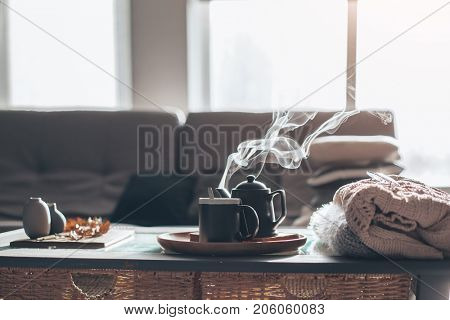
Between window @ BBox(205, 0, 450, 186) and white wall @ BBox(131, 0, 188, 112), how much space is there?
10.1 inches

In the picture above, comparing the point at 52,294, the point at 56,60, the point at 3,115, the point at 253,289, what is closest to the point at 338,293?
the point at 253,289

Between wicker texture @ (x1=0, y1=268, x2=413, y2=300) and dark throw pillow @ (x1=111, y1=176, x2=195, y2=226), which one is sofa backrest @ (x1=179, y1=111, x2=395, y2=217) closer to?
dark throw pillow @ (x1=111, y1=176, x2=195, y2=226)

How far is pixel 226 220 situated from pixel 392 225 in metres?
0.33

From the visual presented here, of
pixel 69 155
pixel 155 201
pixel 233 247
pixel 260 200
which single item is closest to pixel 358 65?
pixel 155 201

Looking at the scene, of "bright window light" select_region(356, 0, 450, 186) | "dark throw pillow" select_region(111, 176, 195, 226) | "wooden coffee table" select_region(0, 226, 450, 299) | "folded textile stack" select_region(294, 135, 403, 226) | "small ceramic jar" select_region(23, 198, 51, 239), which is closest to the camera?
"wooden coffee table" select_region(0, 226, 450, 299)

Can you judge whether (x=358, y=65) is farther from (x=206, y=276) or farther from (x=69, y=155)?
(x=206, y=276)

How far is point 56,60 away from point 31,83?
0.20 metres

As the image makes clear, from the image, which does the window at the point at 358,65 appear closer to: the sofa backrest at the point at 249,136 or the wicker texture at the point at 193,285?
the sofa backrest at the point at 249,136

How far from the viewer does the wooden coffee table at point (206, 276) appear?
1.08 metres

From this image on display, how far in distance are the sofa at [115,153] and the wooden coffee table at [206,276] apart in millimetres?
1264

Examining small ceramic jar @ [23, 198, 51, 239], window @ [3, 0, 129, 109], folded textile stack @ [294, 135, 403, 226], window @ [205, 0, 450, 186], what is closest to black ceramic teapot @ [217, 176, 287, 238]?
small ceramic jar @ [23, 198, 51, 239]

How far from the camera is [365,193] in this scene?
3.67ft

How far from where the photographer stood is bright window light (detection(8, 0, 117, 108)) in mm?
3344

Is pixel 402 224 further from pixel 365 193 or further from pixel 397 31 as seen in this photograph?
pixel 397 31
